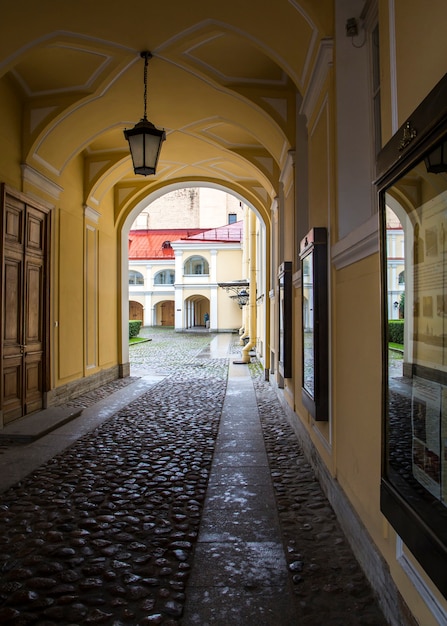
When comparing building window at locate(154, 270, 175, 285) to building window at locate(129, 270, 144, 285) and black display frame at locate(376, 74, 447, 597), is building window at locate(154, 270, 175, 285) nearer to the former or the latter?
building window at locate(129, 270, 144, 285)

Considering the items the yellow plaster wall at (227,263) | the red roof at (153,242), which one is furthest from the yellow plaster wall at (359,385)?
the red roof at (153,242)

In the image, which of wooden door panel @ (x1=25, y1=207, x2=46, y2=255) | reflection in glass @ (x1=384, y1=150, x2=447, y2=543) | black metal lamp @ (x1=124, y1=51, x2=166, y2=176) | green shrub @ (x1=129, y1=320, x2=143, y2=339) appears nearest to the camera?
reflection in glass @ (x1=384, y1=150, x2=447, y2=543)

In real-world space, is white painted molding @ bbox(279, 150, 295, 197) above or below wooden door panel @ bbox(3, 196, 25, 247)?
above

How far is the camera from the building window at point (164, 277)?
4191cm

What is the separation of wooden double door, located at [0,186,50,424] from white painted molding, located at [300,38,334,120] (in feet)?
13.5

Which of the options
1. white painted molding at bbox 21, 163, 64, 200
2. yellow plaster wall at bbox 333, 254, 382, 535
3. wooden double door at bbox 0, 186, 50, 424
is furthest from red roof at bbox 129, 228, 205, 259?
yellow plaster wall at bbox 333, 254, 382, 535

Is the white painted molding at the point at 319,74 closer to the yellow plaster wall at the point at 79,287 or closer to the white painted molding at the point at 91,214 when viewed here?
the yellow plaster wall at the point at 79,287

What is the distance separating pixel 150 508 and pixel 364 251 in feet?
8.37

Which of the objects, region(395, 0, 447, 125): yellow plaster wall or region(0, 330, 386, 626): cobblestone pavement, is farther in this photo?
region(0, 330, 386, 626): cobblestone pavement

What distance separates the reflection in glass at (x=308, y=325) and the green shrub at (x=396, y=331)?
79.7 inches

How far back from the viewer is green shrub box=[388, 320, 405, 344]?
6.09 feet

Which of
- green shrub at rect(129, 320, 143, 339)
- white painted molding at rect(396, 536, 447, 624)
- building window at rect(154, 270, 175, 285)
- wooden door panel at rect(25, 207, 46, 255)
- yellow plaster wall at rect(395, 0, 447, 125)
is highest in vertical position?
building window at rect(154, 270, 175, 285)

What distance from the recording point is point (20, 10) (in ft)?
15.5

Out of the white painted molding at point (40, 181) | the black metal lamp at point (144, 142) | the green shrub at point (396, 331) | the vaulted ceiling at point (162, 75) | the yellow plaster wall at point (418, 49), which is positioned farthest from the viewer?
the white painted molding at point (40, 181)
